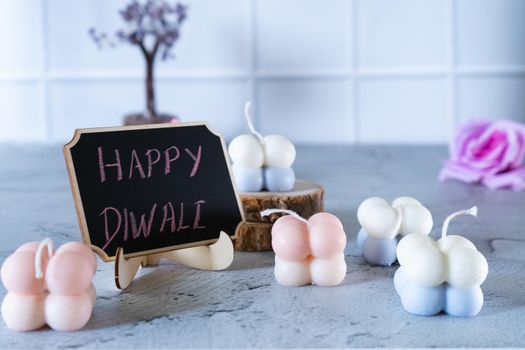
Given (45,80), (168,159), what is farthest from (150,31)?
(168,159)

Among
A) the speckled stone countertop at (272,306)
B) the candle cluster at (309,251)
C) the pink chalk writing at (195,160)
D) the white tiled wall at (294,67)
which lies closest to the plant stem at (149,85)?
the white tiled wall at (294,67)

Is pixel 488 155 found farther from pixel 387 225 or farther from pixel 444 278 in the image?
pixel 444 278

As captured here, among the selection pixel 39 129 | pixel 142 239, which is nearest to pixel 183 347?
pixel 142 239

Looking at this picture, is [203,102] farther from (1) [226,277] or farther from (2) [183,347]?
(2) [183,347]

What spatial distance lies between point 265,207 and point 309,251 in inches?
7.6

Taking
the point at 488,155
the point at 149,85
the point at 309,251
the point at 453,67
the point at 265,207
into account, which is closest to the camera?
the point at 309,251

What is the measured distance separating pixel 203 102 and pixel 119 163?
76.8 inches

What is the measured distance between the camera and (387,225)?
3.27 feet

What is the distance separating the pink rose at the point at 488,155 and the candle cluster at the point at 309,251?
3.13 feet

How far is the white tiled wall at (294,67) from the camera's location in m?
2.75

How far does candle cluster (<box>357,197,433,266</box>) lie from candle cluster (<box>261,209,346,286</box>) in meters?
0.10

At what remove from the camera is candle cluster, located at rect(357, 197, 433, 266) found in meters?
1.00

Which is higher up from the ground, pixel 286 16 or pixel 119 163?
pixel 286 16

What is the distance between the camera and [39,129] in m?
2.93
